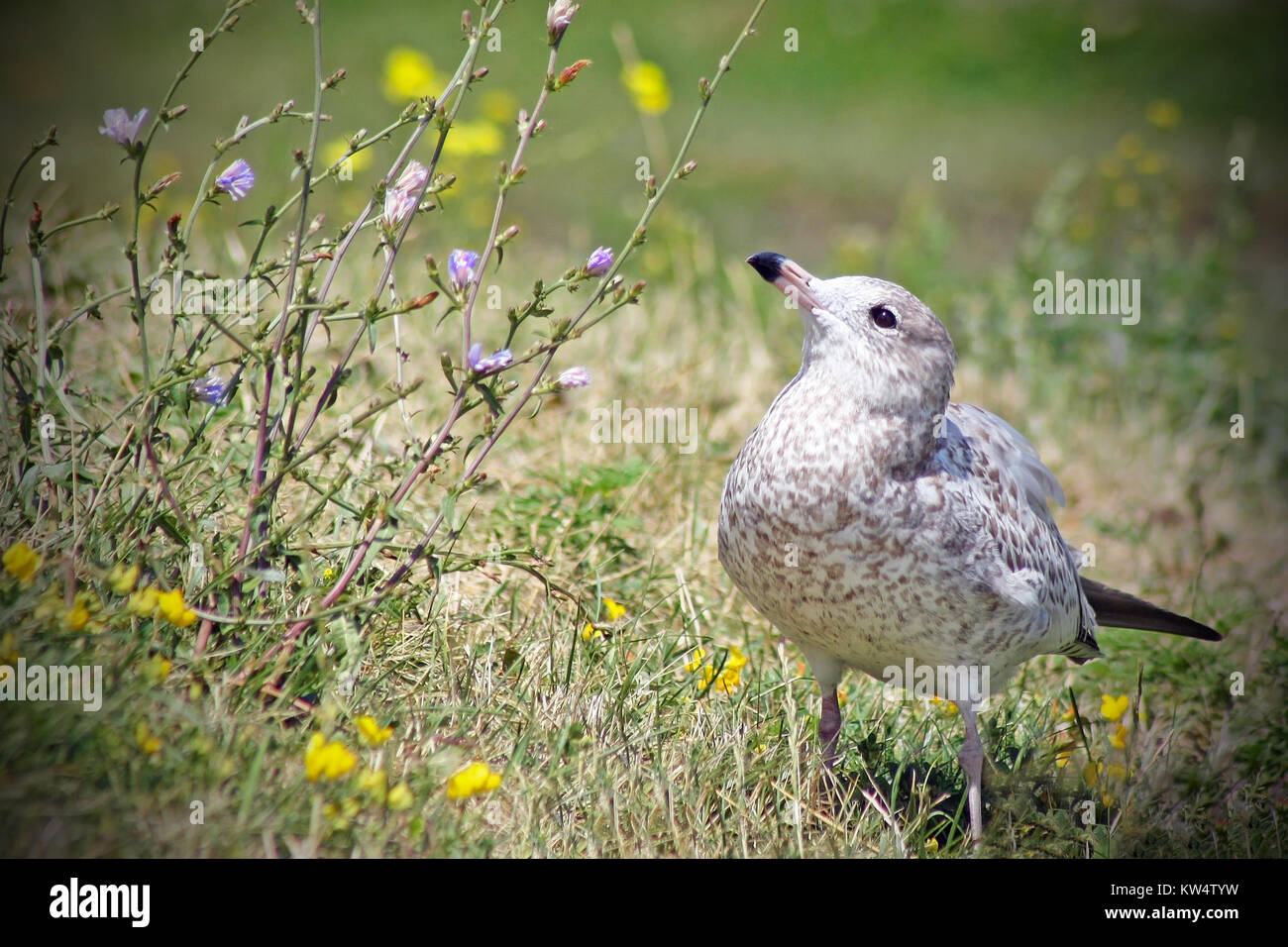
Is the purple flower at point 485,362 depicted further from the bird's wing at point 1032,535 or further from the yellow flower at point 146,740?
the bird's wing at point 1032,535

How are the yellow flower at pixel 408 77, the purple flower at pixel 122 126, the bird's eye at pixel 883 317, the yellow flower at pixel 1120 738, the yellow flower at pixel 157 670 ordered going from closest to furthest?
the yellow flower at pixel 157 670 → the purple flower at pixel 122 126 → the bird's eye at pixel 883 317 → the yellow flower at pixel 1120 738 → the yellow flower at pixel 408 77

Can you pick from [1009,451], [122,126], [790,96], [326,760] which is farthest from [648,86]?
[790,96]

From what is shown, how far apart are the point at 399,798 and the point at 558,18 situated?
1.62 metres

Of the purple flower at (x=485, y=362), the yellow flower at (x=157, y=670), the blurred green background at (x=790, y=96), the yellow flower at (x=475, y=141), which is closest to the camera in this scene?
the yellow flower at (x=157, y=670)

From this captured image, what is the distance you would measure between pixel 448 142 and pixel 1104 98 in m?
9.05

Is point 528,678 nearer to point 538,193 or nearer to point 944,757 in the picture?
point 944,757

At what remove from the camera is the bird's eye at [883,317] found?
10.6 ft

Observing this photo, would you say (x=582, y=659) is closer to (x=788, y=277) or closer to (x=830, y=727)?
(x=830, y=727)

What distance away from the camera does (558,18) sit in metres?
2.79

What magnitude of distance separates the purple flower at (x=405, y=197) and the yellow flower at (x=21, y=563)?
3.20ft

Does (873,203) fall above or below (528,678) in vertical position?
Result: above

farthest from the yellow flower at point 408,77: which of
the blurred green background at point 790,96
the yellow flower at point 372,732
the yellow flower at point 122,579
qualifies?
the yellow flower at point 372,732

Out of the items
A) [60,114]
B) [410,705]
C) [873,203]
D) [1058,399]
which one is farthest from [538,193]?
[410,705]
